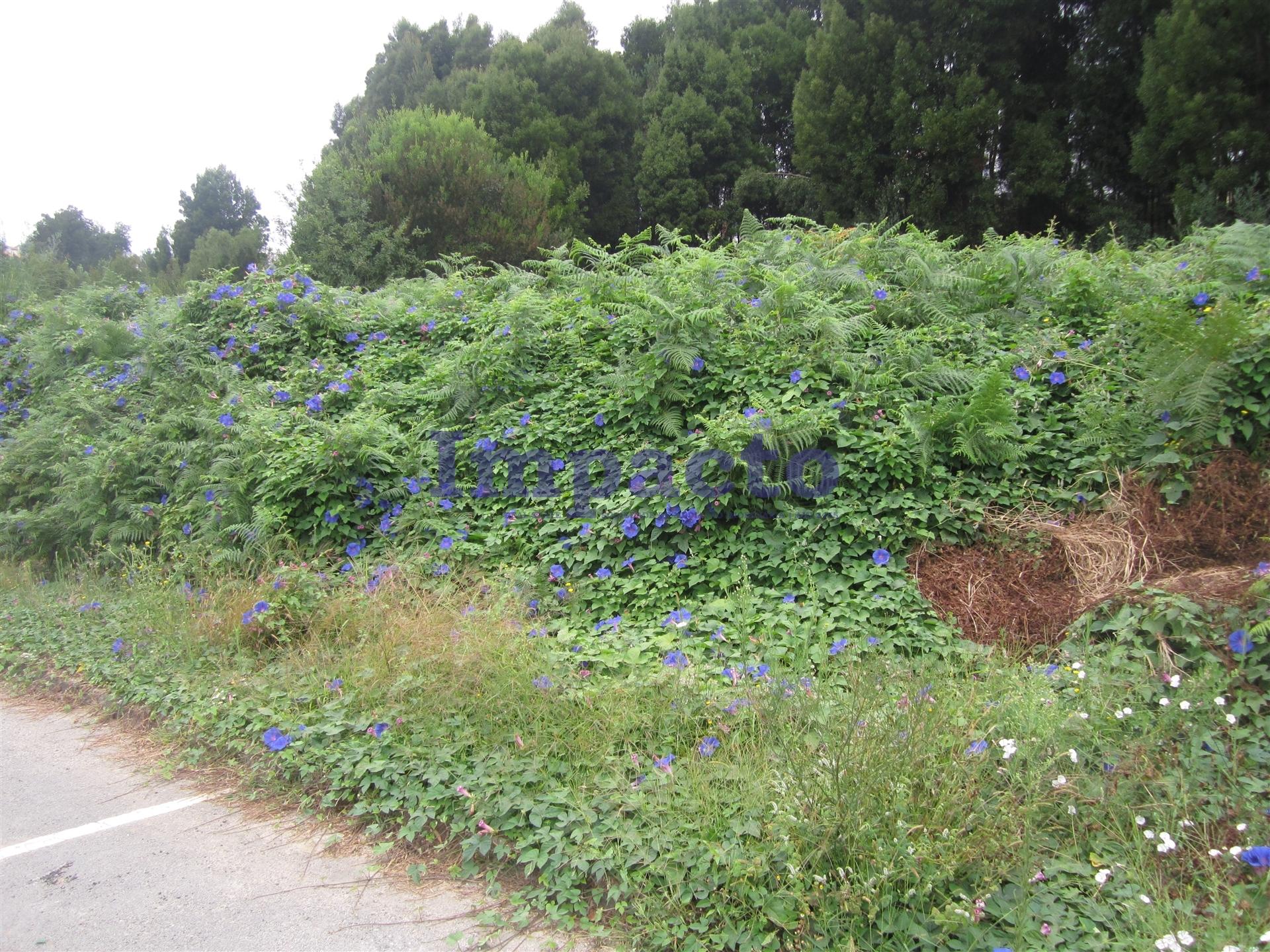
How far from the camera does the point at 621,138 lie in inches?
984

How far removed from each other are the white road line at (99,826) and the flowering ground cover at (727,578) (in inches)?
14.6

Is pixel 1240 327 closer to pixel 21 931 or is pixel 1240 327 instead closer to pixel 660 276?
pixel 660 276

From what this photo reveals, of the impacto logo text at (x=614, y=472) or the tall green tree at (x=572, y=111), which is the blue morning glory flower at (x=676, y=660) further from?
the tall green tree at (x=572, y=111)

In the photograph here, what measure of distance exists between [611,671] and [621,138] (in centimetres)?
2345

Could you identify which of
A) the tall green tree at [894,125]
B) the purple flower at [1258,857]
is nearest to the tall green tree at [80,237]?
the tall green tree at [894,125]

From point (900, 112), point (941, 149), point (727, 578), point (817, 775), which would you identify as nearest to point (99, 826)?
point (817, 775)

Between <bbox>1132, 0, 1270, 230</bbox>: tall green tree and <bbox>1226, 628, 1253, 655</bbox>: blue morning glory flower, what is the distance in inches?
390

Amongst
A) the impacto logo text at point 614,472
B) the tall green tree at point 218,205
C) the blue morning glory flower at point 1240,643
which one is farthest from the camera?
the tall green tree at point 218,205

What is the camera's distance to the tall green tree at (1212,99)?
11.4 m

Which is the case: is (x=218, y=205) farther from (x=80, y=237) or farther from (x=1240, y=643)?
(x=1240, y=643)

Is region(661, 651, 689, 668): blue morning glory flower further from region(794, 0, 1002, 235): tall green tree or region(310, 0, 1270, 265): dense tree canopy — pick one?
region(794, 0, 1002, 235): tall green tree

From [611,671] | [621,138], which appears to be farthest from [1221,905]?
[621,138]

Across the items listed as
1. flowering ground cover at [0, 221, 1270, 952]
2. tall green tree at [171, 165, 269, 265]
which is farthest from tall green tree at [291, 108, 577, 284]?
tall green tree at [171, 165, 269, 265]

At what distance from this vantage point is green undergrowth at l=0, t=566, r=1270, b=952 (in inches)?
102
